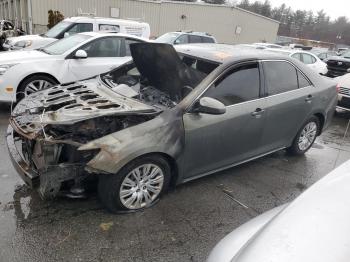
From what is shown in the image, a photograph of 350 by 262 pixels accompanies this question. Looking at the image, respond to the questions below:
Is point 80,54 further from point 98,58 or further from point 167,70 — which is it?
point 167,70

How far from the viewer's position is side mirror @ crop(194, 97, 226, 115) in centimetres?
332

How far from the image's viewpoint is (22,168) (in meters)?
3.09

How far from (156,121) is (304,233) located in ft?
6.00

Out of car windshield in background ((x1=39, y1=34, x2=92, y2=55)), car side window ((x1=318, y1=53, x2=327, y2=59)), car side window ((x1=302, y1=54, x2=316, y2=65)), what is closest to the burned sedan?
car windshield in background ((x1=39, y1=34, x2=92, y2=55))

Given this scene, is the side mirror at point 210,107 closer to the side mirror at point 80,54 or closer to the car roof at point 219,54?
the car roof at point 219,54

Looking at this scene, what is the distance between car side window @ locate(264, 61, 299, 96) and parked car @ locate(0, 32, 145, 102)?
3.73 m

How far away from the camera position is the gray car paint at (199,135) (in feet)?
9.77

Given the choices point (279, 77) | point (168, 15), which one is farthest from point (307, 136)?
point (168, 15)

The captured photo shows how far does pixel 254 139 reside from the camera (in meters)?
4.04

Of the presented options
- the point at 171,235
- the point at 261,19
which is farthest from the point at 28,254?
the point at 261,19

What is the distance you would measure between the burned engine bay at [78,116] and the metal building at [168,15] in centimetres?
1760

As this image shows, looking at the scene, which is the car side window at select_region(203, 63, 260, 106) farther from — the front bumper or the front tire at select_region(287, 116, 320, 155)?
the front bumper

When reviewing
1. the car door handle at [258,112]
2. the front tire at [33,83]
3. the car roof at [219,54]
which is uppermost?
the car roof at [219,54]

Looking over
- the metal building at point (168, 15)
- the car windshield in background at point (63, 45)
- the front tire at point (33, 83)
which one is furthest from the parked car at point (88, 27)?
the metal building at point (168, 15)
